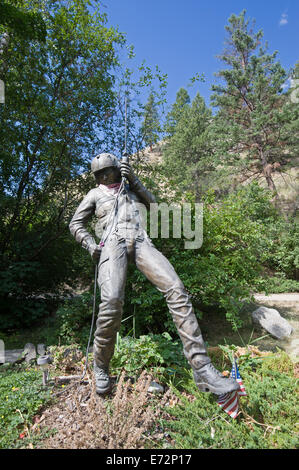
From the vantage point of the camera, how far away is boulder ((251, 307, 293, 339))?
5586mm

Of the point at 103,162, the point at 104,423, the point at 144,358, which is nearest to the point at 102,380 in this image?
the point at 104,423

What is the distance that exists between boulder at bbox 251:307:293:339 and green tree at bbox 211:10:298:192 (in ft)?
35.0

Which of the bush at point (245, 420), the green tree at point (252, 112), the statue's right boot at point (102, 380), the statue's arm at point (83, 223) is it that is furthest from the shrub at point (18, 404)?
the green tree at point (252, 112)

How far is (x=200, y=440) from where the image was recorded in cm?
212

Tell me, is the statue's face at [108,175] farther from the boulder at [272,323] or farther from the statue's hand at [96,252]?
the boulder at [272,323]

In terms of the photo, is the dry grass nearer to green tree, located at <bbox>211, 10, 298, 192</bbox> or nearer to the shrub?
the shrub

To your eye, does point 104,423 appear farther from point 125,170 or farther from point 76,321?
point 76,321

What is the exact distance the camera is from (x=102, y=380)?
2.64 m

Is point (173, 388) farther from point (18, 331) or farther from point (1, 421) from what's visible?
point (18, 331)

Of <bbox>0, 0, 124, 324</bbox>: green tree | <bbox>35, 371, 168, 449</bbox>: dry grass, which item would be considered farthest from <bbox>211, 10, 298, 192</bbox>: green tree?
<bbox>35, 371, 168, 449</bbox>: dry grass

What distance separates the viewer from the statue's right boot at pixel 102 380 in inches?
103

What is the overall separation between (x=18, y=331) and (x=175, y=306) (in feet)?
19.2

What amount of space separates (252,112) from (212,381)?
1549 cm
